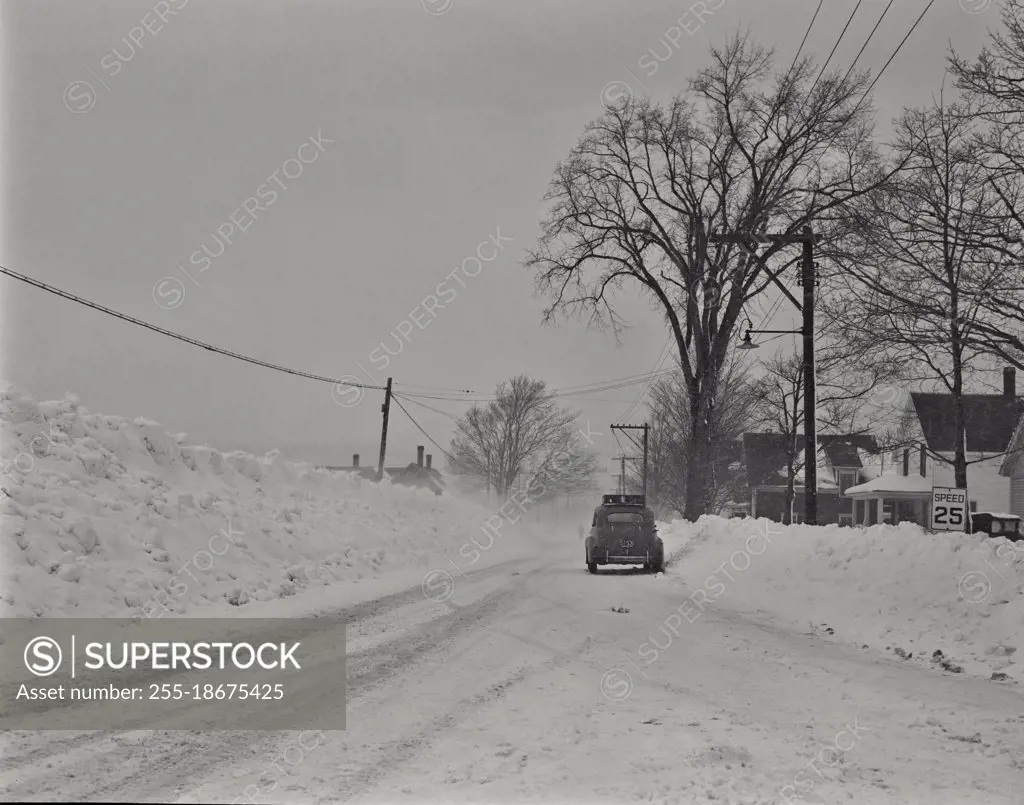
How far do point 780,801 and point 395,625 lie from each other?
6.43 metres

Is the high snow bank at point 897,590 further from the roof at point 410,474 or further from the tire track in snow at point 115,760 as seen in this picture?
the roof at point 410,474

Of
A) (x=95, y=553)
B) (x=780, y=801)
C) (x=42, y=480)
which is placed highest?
(x=42, y=480)

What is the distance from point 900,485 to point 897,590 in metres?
46.1

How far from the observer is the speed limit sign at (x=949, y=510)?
14.5m

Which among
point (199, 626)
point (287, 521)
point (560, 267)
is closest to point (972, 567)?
point (199, 626)

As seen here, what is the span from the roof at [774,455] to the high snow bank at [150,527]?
172 ft

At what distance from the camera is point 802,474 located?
65438 millimetres

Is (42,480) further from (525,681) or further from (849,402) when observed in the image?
(849,402)

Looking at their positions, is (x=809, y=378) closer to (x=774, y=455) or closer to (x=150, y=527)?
(x=150, y=527)

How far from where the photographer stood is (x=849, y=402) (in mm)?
42188

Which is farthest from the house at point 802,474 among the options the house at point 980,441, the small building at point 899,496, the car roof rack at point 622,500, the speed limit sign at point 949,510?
the speed limit sign at point 949,510

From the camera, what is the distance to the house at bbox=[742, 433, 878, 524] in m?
65.4

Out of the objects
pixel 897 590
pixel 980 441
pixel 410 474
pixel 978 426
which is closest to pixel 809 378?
pixel 897 590

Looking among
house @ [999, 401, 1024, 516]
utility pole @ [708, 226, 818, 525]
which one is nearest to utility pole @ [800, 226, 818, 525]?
utility pole @ [708, 226, 818, 525]
